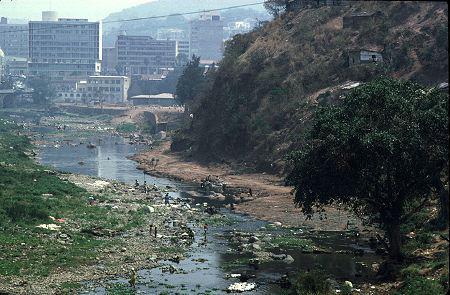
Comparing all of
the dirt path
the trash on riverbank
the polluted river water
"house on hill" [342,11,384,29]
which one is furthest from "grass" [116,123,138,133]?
the trash on riverbank

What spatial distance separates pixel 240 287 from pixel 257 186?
1573 inches

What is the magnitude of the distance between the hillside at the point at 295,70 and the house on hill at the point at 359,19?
0.61m

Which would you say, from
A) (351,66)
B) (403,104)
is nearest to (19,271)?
(403,104)

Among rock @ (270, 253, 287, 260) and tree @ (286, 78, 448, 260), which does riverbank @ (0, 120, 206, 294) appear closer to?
rock @ (270, 253, 287, 260)

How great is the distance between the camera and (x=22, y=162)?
91312mm

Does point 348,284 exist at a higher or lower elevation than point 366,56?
lower

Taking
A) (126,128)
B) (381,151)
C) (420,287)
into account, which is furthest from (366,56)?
(126,128)

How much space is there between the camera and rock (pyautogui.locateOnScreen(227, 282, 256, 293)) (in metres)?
36.7

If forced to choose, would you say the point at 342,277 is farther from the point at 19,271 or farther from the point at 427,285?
the point at 19,271

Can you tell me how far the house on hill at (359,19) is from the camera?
3884 inches

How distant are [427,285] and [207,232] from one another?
2263 centimetres

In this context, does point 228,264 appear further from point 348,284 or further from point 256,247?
point 348,284

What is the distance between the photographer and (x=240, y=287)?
3703 centimetres

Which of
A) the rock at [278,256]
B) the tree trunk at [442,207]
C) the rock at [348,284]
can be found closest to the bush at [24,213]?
the rock at [278,256]
